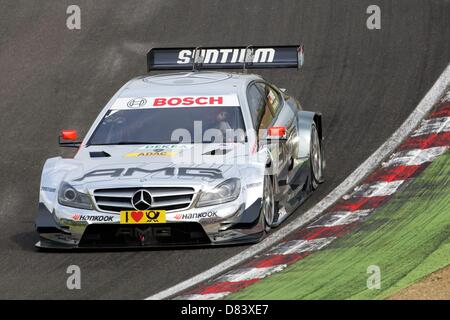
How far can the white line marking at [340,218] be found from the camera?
1220cm

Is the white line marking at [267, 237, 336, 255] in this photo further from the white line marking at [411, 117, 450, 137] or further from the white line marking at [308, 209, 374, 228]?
the white line marking at [411, 117, 450, 137]

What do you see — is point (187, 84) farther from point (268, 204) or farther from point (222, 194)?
point (222, 194)

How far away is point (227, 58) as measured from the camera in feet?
48.2

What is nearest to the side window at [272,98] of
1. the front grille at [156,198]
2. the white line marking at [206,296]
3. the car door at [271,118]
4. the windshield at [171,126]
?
the car door at [271,118]

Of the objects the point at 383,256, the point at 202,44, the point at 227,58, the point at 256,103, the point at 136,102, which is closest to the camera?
the point at 383,256

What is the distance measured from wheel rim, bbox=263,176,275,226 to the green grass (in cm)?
81

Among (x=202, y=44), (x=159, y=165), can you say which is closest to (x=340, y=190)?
(x=159, y=165)

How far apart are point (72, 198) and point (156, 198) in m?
0.81

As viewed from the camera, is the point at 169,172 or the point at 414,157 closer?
the point at 169,172

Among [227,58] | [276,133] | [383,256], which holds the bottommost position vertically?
[383,256]

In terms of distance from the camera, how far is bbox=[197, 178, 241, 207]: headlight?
11477 millimetres

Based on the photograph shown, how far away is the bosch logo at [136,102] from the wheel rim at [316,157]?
6.65 ft

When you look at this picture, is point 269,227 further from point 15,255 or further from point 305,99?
point 305,99

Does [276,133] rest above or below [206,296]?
above
